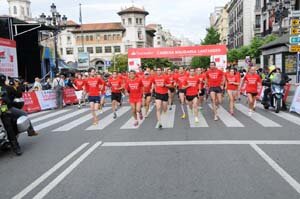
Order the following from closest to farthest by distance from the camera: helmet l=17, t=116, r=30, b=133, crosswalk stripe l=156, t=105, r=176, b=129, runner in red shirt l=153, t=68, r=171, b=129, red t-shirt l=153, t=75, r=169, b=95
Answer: helmet l=17, t=116, r=30, b=133 < crosswalk stripe l=156, t=105, r=176, b=129 < runner in red shirt l=153, t=68, r=171, b=129 < red t-shirt l=153, t=75, r=169, b=95

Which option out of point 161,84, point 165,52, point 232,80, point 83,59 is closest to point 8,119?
point 161,84

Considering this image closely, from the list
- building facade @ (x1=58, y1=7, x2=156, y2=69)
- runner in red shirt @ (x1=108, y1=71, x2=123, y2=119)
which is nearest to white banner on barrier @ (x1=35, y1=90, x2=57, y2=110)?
runner in red shirt @ (x1=108, y1=71, x2=123, y2=119)

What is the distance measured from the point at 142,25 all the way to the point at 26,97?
87.3 metres

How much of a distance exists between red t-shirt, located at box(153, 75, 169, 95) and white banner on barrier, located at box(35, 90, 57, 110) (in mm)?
8490

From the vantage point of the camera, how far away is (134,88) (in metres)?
11.3

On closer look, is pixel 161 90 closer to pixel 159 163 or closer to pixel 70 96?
pixel 159 163

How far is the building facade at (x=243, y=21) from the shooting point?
73500 mm

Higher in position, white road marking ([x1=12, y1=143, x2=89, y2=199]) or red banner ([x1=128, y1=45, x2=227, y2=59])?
red banner ([x1=128, y1=45, x2=227, y2=59])

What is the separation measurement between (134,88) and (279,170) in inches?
243

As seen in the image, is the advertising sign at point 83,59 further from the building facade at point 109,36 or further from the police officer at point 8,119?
the building facade at point 109,36

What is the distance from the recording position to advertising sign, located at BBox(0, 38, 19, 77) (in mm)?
20408

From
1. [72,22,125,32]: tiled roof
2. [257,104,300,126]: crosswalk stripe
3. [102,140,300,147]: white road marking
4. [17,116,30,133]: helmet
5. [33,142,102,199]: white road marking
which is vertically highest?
[72,22,125,32]: tiled roof

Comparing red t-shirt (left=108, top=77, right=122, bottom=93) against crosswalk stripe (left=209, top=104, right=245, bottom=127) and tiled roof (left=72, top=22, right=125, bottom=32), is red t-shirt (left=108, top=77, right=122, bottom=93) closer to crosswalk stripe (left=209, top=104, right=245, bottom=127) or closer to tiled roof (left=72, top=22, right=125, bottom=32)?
crosswalk stripe (left=209, top=104, right=245, bottom=127)

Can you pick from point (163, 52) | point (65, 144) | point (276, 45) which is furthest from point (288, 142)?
point (163, 52)
